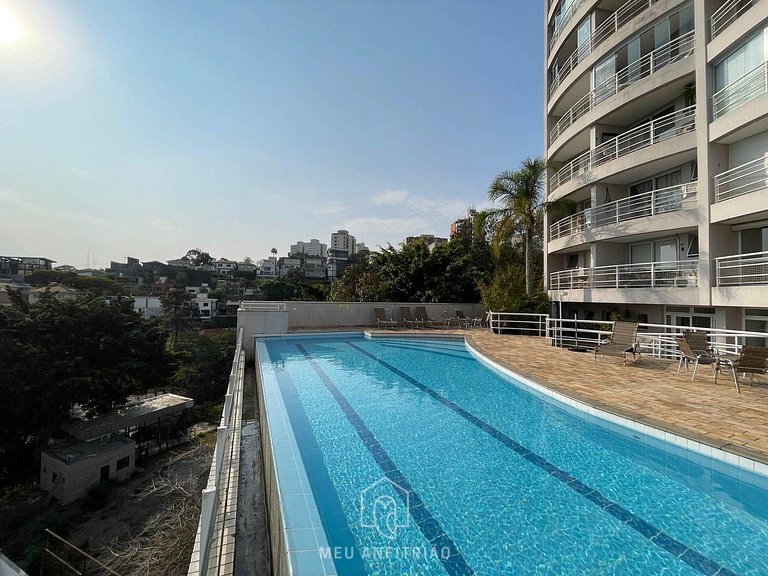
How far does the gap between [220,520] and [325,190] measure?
66.7 feet

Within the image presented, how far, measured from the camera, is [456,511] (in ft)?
12.2

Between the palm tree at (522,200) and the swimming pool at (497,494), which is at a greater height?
the palm tree at (522,200)

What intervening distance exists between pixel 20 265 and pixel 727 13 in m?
136

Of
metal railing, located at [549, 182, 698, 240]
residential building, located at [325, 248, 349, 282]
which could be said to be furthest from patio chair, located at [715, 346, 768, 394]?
residential building, located at [325, 248, 349, 282]

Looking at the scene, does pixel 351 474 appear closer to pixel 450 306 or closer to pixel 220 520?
pixel 220 520

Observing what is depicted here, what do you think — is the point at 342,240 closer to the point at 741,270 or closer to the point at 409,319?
the point at 409,319

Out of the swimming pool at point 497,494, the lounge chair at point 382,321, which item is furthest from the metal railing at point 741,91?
the lounge chair at point 382,321

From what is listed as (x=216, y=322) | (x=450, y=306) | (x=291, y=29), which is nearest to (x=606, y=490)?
(x=291, y=29)

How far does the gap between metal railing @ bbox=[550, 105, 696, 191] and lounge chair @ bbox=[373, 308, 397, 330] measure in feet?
35.2

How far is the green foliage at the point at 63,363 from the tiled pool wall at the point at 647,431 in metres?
24.1

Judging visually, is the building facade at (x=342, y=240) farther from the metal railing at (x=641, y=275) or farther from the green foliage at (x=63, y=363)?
the metal railing at (x=641, y=275)

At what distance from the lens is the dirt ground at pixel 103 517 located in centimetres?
1204

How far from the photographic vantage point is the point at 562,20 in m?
17.3

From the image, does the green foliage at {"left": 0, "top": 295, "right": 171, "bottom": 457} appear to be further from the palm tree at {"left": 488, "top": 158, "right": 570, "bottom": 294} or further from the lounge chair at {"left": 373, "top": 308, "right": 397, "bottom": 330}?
the palm tree at {"left": 488, "top": 158, "right": 570, "bottom": 294}
